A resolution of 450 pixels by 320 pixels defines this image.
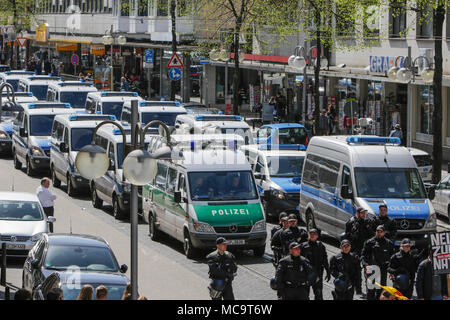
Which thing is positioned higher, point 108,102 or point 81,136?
point 108,102

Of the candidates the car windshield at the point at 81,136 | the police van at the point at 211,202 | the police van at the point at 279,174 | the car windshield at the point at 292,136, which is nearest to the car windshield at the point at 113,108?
the car windshield at the point at 292,136

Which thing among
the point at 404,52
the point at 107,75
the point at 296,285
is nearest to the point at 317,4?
the point at 404,52

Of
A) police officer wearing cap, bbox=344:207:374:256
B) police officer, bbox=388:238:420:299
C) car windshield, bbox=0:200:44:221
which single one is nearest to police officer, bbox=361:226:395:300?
police officer, bbox=388:238:420:299

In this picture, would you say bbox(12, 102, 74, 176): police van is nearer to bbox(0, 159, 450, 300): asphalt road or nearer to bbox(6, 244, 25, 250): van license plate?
bbox(0, 159, 450, 300): asphalt road

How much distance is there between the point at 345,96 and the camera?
Result: 47.0 m

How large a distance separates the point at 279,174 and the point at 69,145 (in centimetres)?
764

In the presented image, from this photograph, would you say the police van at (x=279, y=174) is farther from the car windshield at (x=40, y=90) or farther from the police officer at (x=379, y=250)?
the car windshield at (x=40, y=90)

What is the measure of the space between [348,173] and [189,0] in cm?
2671

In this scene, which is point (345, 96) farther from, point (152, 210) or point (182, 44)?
point (152, 210)

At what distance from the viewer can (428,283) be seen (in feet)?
51.4

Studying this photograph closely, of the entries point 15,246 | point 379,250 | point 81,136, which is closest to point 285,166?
point 81,136

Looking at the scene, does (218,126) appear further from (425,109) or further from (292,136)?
(425,109)

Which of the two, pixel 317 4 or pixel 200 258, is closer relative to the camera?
pixel 200 258

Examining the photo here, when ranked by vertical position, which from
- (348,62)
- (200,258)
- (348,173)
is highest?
(348,62)
